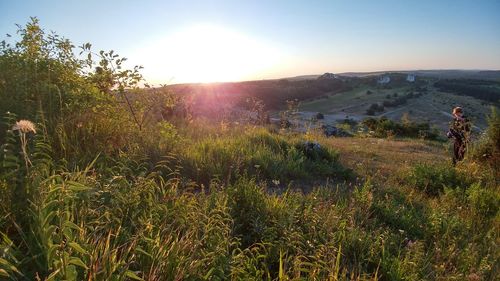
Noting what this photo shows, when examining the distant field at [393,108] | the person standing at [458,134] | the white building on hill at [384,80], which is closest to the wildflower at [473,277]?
the person standing at [458,134]

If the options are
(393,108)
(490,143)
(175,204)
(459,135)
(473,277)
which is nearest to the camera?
(473,277)

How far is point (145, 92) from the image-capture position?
520 centimetres

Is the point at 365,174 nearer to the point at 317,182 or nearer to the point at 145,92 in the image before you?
the point at 317,182

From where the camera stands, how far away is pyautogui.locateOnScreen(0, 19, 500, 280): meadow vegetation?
6.84 feet

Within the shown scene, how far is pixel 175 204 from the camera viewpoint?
117 inches

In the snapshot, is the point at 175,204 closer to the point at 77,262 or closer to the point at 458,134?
the point at 77,262

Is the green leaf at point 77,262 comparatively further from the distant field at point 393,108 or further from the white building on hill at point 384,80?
the white building on hill at point 384,80

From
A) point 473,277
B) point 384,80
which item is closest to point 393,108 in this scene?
point 384,80

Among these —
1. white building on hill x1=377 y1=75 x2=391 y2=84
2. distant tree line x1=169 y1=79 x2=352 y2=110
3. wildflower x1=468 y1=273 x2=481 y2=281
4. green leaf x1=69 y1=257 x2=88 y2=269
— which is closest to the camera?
green leaf x1=69 y1=257 x2=88 y2=269

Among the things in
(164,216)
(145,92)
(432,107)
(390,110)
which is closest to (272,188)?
(145,92)

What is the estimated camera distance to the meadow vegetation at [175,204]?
2084 millimetres

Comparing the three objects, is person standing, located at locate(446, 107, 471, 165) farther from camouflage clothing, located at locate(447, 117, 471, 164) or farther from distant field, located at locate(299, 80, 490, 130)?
distant field, located at locate(299, 80, 490, 130)

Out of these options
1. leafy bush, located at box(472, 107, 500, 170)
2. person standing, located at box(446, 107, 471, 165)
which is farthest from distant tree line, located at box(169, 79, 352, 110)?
leafy bush, located at box(472, 107, 500, 170)

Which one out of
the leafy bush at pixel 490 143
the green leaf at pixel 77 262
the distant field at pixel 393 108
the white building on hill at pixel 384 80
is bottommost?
the distant field at pixel 393 108
